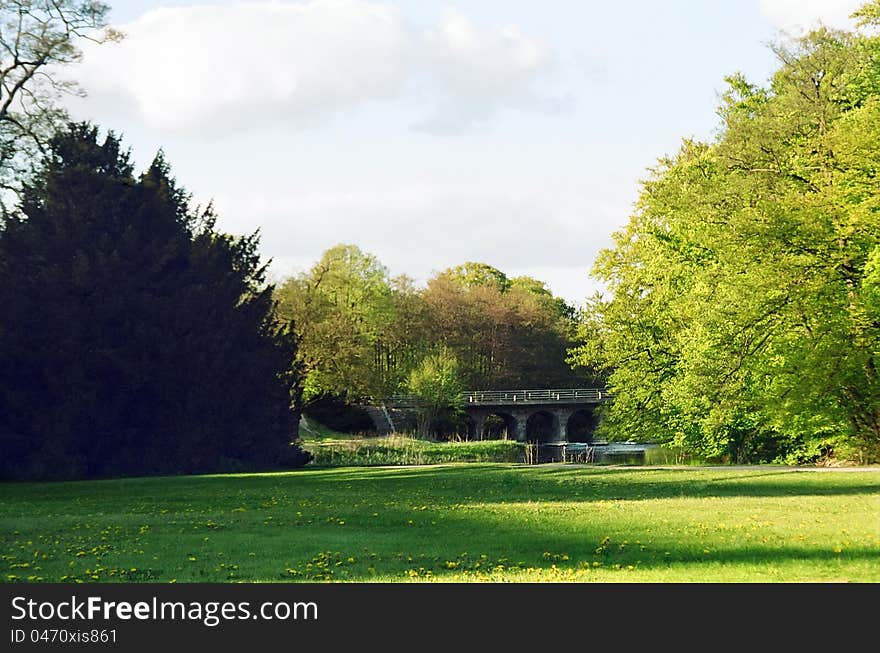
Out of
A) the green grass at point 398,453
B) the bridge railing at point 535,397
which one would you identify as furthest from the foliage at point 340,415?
the bridge railing at point 535,397

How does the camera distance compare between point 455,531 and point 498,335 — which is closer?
point 455,531

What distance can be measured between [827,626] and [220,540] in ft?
31.2

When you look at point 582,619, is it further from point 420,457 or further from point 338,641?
point 420,457

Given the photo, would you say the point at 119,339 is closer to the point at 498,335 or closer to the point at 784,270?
the point at 784,270

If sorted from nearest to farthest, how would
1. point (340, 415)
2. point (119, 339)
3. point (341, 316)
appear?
point (119, 339)
point (340, 415)
point (341, 316)

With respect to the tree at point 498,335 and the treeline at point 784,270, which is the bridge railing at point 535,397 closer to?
the tree at point 498,335

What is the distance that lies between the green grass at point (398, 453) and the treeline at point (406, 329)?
1722 centimetres

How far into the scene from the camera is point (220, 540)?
15.7 metres

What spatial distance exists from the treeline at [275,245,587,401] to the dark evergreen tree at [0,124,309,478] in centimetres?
3048

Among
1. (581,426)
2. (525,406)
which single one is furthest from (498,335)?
(581,426)

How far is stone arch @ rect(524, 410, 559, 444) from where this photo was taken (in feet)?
299

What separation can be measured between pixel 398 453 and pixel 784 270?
23375 millimetres

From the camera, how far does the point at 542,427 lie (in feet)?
330

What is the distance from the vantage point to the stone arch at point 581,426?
9694cm
